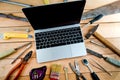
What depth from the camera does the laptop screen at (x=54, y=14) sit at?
70cm

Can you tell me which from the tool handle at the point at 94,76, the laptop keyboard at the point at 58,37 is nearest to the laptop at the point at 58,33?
the laptop keyboard at the point at 58,37

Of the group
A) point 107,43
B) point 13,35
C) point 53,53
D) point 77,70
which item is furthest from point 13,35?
point 107,43

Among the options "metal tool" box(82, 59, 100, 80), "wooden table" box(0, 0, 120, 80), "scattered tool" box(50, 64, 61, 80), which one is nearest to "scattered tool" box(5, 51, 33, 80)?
"wooden table" box(0, 0, 120, 80)

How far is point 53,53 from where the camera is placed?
2.65 ft

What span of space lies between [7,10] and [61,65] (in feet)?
1.52

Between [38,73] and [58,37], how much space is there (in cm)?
21

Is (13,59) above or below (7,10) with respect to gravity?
below

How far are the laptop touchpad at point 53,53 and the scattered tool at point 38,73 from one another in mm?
44

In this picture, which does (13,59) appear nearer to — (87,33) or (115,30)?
(87,33)

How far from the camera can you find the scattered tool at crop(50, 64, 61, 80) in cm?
75

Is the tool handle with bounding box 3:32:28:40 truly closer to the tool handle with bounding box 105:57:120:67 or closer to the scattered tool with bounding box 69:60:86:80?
the scattered tool with bounding box 69:60:86:80

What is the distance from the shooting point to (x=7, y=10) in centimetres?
96

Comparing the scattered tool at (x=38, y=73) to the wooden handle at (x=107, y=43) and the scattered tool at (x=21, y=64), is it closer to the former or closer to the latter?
the scattered tool at (x=21, y=64)

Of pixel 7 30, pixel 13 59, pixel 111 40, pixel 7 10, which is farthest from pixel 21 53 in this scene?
pixel 111 40
